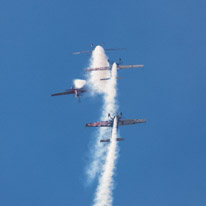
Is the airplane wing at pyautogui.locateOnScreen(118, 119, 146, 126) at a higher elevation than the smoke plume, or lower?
lower

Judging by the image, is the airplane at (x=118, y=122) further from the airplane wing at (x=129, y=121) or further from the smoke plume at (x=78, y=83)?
the smoke plume at (x=78, y=83)

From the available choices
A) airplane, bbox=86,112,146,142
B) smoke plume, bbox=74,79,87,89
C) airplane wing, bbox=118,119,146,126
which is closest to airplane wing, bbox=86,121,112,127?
airplane, bbox=86,112,146,142

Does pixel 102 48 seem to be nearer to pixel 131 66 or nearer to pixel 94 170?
pixel 131 66

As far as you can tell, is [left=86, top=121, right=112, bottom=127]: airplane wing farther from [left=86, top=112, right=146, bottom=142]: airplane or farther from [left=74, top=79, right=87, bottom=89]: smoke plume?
[left=74, top=79, right=87, bottom=89]: smoke plume

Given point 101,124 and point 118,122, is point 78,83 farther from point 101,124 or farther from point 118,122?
point 118,122

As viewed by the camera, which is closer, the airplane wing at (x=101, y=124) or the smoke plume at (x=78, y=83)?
the airplane wing at (x=101, y=124)

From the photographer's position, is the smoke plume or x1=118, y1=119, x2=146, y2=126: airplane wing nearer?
x1=118, y1=119, x2=146, y2=126: airplane wing

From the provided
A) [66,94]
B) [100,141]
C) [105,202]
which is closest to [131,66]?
[66,94]

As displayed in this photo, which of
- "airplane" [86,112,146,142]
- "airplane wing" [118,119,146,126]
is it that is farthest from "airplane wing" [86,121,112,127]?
"airplane wing" [118,119,146,126]

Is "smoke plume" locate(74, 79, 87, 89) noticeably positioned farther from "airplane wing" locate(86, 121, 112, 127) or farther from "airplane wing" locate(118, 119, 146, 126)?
"airplane wing" locate(118, 119, 146, 126)

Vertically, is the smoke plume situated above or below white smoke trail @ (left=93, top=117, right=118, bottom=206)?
above

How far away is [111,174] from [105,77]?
24674 millimetres

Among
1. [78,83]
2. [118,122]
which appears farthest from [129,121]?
[78,83]

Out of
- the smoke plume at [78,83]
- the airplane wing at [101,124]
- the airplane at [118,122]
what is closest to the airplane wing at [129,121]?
the airplane at [118,122]
